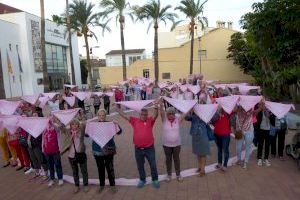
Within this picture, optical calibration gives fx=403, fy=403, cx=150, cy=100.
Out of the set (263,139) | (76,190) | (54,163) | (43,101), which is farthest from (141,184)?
(43,101)

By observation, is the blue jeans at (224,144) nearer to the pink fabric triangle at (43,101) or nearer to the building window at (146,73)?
the pink fabric triangle at (43,101)

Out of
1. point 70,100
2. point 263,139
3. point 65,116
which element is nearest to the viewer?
point 65,116

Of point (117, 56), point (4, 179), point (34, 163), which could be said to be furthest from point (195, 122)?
point (117, 56)

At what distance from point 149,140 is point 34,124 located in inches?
104

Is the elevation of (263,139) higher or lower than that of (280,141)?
higher

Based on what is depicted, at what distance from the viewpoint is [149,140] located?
25.6ft

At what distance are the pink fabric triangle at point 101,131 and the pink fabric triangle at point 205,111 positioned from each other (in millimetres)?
1709

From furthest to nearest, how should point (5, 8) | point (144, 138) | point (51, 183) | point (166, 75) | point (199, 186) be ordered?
1. point (5, 8)
2. point (166, 75)
3. point (51, 183)
4. point (199, 186)
5. point (144, 138)

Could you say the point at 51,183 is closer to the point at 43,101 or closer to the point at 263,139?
the point at 263,139

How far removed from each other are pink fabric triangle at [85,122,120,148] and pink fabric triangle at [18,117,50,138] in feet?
3.62

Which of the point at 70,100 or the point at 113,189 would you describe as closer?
the point at 113,189

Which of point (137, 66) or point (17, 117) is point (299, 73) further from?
point (137, 66)

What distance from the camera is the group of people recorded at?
7875mm

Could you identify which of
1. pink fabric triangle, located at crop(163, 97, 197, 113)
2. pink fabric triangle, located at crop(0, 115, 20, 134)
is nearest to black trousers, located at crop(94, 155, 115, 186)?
pink fabric triangle, located at crop(163, 97, 197, 113)
